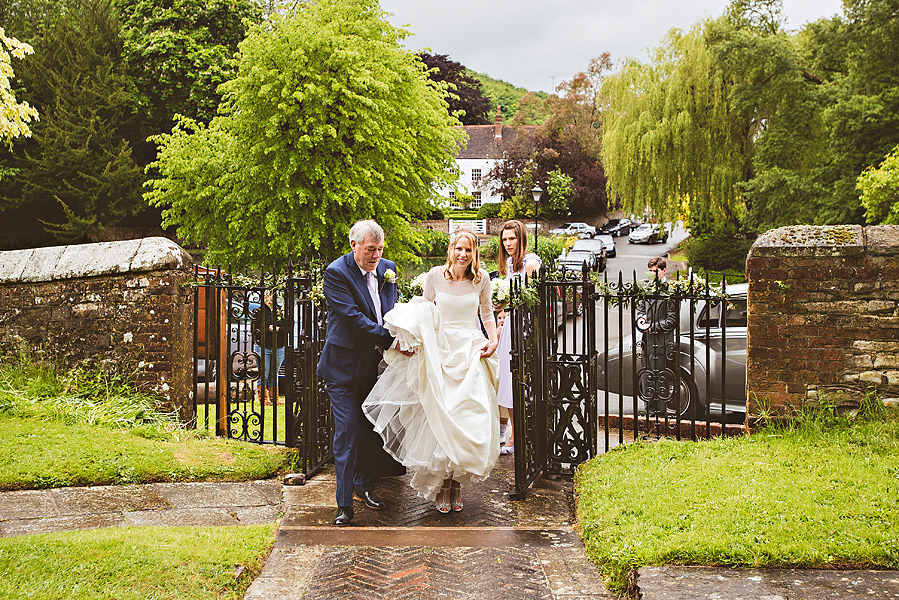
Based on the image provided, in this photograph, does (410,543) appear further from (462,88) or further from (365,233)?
(462,88)

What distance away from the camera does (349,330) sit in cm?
595

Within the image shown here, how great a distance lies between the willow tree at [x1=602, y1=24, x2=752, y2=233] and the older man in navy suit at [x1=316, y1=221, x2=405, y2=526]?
27.9 m

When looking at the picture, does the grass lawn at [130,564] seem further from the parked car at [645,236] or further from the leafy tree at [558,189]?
the parked car at [645,236]

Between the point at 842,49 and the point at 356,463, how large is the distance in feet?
102

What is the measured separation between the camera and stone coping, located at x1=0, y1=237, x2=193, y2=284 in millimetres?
8273

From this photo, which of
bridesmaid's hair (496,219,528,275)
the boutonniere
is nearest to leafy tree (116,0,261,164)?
bridesmaid's hair (496,219,528,275)

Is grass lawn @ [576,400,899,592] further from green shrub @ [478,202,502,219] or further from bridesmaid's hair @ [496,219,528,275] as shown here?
green shrub @ [478,202,502,219]

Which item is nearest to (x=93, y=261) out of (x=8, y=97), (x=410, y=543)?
(x=410, y=543)

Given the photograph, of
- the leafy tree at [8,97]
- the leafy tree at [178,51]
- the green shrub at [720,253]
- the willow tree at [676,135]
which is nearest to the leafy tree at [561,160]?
the green shrub at [720,253]

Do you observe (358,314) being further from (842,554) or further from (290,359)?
(842,554)

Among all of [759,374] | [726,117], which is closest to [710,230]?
[726,117]

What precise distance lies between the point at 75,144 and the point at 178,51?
6.10 meters

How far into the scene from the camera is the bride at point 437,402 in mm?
5723

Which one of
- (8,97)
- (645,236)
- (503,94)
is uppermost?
(503,94)
